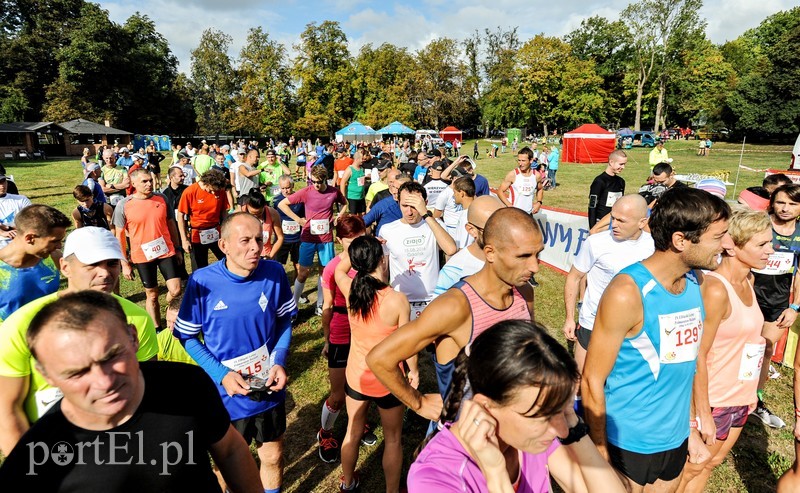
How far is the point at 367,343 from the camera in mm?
3145

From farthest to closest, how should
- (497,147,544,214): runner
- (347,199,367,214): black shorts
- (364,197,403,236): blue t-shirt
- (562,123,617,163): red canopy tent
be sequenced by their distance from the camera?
(562,123,617,163): red canopy tent, (347,199,367,214): black shorts, (497,147,544,214): runner, (364,197,403,236): blue t-shirt

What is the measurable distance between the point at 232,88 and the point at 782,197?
67.6 metres

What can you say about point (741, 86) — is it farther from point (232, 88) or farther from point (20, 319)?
point (232, 88)

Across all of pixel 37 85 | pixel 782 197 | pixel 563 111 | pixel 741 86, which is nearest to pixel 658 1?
pixel 741 86

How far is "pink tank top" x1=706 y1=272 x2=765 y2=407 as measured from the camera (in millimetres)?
2818

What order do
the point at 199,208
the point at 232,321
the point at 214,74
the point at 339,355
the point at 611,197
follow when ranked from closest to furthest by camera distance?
the point at 232,321, the point at 339,355, the point at 199,208, the point at 611,197, the point at 214,74

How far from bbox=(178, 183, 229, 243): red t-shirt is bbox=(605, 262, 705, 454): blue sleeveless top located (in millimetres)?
5908

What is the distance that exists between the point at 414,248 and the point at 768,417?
402 centimetres

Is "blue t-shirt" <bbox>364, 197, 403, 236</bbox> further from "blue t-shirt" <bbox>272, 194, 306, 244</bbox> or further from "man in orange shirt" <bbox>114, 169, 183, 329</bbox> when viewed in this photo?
"man in orange shirt" <bbox>114, 169, 183, 329</bbox>

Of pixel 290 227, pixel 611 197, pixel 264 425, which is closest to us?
pixel 264 425

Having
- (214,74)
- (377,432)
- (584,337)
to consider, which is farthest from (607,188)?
(214,74)

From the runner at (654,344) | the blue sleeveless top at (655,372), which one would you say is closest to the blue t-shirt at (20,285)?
the runner at (654,344)

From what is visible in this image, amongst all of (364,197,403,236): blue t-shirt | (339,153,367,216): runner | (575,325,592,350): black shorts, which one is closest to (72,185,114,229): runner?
(339,153,367,216): runner

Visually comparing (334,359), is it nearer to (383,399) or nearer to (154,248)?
(383,399)
